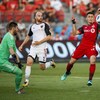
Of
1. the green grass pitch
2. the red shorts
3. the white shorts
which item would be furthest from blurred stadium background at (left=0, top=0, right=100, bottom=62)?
the red shorts

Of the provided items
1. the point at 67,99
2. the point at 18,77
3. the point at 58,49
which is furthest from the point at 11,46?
the point at 58,49

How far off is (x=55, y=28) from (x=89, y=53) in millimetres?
12674

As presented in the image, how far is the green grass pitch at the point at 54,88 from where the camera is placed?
11930 mm

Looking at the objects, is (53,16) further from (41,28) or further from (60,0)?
(41,28)

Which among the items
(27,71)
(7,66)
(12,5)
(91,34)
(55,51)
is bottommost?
(55,51)

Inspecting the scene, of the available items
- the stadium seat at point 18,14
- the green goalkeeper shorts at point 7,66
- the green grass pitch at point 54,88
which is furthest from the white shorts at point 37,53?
the stadium seat at point 18,14

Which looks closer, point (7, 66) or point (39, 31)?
point (7, 66)

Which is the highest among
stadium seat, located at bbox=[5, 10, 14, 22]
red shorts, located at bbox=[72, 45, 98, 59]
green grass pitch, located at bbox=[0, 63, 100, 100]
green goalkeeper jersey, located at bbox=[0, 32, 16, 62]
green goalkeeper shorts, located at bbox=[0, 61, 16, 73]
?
green goalkeeper jersey, located at bbox=[0, 32, 16, 62]

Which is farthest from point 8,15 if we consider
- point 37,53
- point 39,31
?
point 37,53

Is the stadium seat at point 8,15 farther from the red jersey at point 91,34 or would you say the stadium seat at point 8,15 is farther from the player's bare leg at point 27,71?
the red jersey at point 91,34

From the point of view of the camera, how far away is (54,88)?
1379cm

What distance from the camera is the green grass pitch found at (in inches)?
470

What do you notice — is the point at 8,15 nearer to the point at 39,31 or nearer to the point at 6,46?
the point at 39,31

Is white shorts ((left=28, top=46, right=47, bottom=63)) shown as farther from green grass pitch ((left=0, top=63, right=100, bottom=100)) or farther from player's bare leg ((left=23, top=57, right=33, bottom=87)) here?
green grass pitch ((left=0, top=63, right=100, bottom=100))
